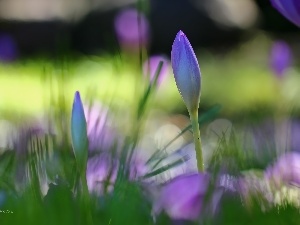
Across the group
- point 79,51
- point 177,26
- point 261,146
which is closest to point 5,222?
point 261,146

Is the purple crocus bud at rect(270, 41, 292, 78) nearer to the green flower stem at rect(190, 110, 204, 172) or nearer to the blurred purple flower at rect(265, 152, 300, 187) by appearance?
the blurred purple flower at rect(265, 152, 300, 187)

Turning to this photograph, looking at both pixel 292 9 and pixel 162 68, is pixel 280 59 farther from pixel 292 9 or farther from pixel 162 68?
pixel 292 9

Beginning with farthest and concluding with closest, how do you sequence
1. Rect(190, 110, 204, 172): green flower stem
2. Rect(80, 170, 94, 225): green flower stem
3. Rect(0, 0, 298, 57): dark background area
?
Rect(0, 0, 298, 57): dark background area → Rect(190, 110, 204, 172): green flower stem → Rect(80, 170, 94, 225): green flower stem

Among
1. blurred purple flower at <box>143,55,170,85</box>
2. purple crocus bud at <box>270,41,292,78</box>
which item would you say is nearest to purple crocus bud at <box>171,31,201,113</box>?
blurred purple flower at <box>143,55,170,85</box>

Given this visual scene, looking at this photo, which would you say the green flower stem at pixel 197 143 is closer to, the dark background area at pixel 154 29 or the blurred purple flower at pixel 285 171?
the blurred purple flower at pixel 285 171

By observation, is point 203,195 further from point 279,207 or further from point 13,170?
point 13,170

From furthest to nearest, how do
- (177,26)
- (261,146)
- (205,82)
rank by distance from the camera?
(177,26), (205,82), (261,146)

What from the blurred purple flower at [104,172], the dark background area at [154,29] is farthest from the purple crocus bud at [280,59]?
the dark background area at [154,29]
